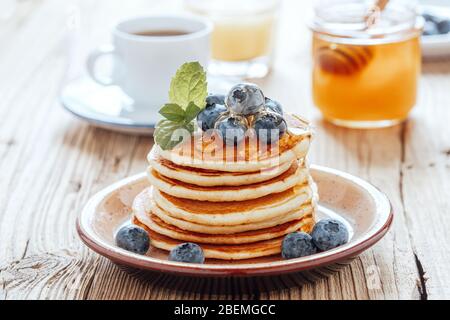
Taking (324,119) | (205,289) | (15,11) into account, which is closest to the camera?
(205,289)

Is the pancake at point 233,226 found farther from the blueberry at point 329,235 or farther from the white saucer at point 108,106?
the white saucer at point 108,106

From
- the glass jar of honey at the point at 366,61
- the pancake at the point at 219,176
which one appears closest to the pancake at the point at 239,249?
the pancake at the point at 219,176

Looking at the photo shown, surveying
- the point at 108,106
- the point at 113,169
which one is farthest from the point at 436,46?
the point at 113,169

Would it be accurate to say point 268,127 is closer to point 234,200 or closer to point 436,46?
point 234,200

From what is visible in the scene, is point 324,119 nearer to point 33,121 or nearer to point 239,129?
point 33,121

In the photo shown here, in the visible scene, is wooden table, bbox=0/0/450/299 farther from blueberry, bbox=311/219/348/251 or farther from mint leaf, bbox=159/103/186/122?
mint leaf, bbox=159/103/186/122

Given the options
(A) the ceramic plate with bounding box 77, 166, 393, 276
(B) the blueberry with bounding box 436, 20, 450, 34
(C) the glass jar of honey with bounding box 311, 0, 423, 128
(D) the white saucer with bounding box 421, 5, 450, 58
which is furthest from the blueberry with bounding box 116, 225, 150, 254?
(B) the blueberry with bounding box 436, 20, 450, 34
